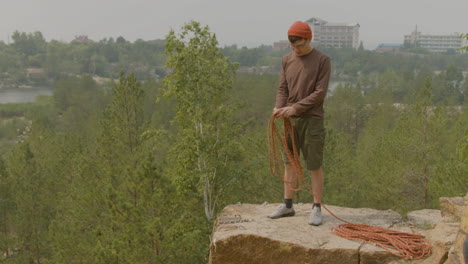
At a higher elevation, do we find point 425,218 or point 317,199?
point 317,199

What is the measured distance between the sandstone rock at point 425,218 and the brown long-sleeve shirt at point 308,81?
1.68 metres

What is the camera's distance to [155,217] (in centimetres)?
986

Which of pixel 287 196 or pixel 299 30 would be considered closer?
pixel 299 30

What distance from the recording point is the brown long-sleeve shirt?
434 cm

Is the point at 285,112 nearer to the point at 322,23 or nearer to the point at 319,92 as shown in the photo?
the point at 319,92

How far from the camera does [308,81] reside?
174 inches

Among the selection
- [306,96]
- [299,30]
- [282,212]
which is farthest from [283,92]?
[282,212]

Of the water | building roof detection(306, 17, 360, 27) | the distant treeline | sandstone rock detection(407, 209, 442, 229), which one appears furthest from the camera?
building roof detection(306, 17, 360, 27)

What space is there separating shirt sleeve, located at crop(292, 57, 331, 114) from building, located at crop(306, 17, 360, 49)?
166733mm

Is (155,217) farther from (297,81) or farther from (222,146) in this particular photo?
(297,81)

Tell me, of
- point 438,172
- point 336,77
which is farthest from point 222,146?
point 336,77

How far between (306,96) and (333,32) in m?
174

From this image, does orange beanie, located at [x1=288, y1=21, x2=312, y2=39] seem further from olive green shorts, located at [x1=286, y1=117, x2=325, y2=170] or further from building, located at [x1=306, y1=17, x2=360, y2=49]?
building, located at [x1=306, y1=17, x2=360, y2=49]

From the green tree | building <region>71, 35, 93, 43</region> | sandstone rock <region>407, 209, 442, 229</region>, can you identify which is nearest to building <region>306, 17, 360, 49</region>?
building <region>71, 35, 93, 43</region>
